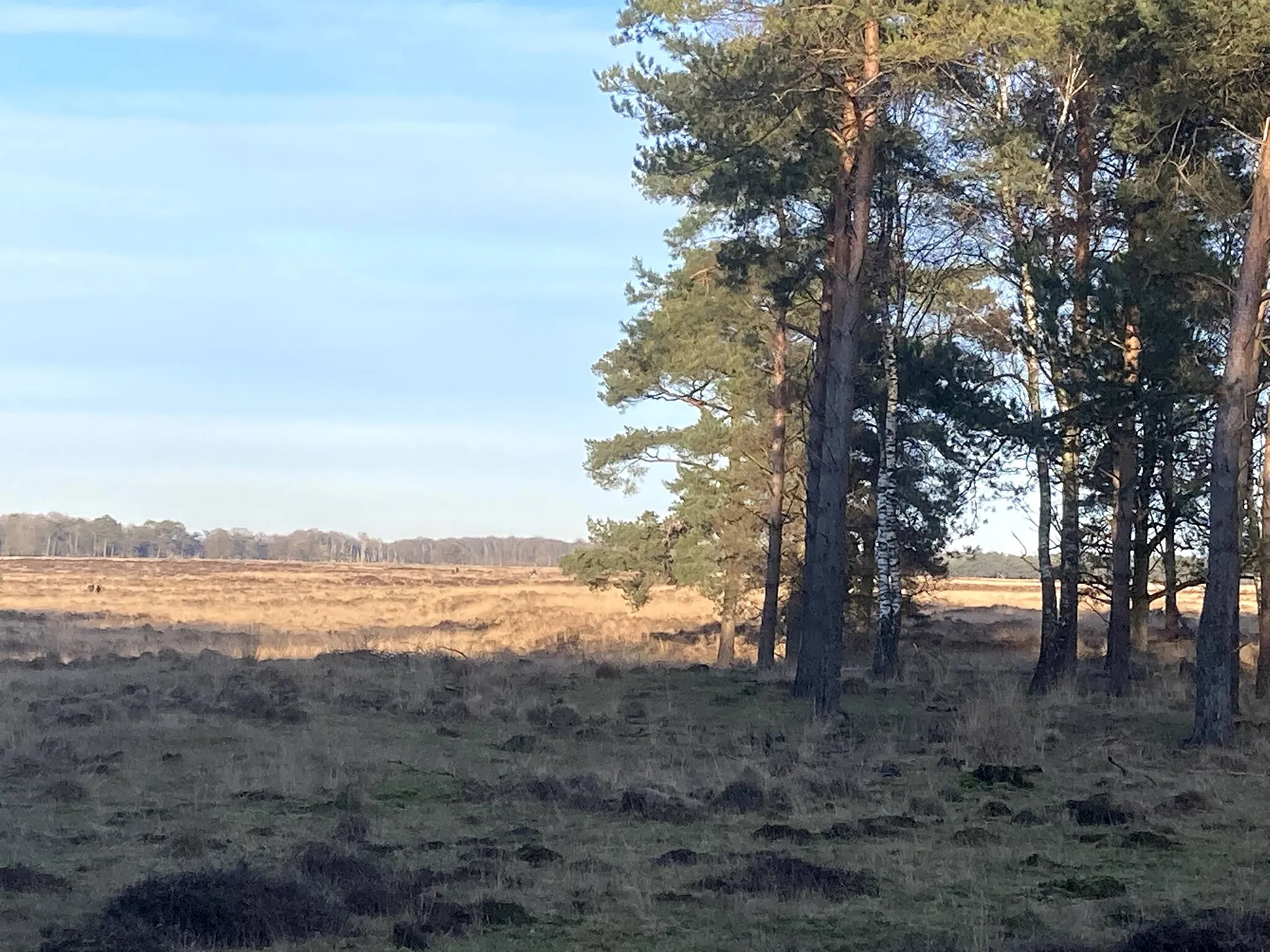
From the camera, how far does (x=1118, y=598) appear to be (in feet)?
63.7

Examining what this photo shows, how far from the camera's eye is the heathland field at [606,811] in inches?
277

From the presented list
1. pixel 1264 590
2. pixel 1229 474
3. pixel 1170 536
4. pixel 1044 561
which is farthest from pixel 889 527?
pixel 1229 474

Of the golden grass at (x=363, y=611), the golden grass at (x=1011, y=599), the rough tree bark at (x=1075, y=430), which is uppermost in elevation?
the rough tree bark at (x=1075, y=430)

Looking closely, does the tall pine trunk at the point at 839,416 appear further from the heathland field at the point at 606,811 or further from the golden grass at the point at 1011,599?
the golden grass at the point at 1011,599

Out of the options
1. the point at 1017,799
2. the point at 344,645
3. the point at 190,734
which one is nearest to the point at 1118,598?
the point at 1017,799

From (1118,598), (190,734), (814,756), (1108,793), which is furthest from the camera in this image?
(1118,598)

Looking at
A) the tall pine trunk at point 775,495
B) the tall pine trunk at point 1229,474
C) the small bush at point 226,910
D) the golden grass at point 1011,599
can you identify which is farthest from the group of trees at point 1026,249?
the golden grass at point 1011,599

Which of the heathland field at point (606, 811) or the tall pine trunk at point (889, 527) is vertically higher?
the tall pine trunk at point (889, 527)

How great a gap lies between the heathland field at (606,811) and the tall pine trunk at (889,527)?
896mm

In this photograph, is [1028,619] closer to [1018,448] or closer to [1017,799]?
[1018,448]

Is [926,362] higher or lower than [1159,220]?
lower

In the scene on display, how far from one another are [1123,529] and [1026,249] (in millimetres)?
4275

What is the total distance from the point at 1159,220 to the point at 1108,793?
8392 mm

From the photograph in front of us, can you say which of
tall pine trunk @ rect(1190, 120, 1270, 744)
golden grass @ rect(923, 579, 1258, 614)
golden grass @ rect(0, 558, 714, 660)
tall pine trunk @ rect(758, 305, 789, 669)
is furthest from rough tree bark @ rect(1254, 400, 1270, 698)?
golden grass @ rect(923, 579, 1258, 614)
